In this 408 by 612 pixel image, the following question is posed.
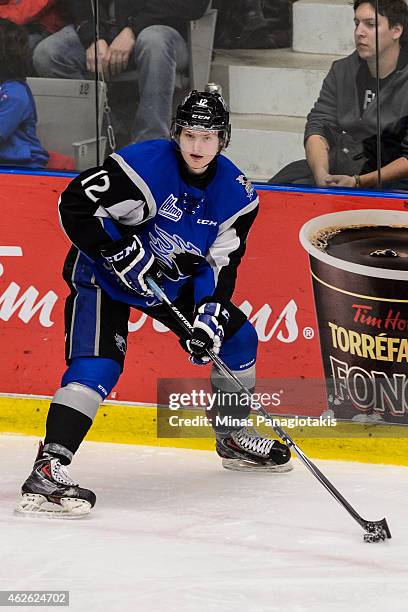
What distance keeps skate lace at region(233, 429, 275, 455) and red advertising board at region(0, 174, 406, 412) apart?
10.2 inches

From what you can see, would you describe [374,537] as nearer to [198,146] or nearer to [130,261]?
[130,261]

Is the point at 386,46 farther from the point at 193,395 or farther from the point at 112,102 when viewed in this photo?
the point at 193,395

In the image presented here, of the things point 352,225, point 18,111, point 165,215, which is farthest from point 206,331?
point 18,111

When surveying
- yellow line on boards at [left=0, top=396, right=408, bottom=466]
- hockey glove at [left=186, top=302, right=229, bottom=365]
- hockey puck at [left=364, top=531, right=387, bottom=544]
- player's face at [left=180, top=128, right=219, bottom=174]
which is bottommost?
yellow line on boards at [left=0, top=396, right=408, bottom=466]

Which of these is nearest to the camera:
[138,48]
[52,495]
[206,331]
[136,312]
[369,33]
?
[52,495]

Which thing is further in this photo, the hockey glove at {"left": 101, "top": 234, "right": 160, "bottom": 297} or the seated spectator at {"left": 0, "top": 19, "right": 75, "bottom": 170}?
the seated spectator at {"left": 0, "top": 19, "right": 75, "bottom": 170}

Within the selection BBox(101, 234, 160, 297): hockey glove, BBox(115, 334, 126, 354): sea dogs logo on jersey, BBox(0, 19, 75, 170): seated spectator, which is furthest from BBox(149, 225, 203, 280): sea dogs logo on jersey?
BBox(0, 19, 75, 170): seated spectator

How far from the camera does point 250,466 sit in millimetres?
3789

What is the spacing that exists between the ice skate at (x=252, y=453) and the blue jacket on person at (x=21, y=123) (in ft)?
3.56

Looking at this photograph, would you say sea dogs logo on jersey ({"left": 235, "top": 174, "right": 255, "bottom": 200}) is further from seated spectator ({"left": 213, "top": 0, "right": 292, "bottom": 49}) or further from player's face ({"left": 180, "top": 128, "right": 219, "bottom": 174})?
seated spectator ({"left": 213, "top": 0, "right": 292, "bottom": 49})

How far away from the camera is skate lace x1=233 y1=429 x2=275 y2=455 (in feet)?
12.3

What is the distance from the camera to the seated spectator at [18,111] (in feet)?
13.2

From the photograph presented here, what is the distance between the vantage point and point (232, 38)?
152 inches

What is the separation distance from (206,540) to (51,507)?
434mm
